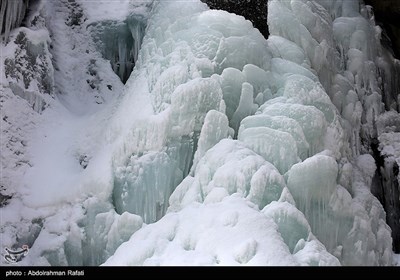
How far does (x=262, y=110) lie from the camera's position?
6027mm

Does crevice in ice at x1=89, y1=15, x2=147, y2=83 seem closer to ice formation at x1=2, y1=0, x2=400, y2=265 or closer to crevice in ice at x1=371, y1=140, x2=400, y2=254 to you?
ice formation at x1=2, y1=0, x2=400, y2=265

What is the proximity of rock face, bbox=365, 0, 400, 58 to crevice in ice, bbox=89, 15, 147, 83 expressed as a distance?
309cm

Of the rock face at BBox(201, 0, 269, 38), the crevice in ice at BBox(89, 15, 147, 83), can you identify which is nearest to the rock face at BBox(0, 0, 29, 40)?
the crevice in ice at BBox(89, 15, 147, 83)

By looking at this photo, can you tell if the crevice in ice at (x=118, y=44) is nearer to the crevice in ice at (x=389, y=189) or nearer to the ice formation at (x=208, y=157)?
the ice formation at (x=208, y=157)

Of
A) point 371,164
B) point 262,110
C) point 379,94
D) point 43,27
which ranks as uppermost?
point 43,27

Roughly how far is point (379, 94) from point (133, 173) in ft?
10.6

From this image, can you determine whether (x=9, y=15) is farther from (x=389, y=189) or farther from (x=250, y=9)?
(x=389, y=189)

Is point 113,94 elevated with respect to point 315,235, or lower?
elevated

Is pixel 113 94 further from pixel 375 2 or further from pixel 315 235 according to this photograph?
pixel 375 2

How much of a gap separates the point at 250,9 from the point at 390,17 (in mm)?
2215

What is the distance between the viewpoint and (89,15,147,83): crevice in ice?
725 centimetres

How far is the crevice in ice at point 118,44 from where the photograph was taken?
7.25 m

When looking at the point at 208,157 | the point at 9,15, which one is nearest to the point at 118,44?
the point at 9,15
